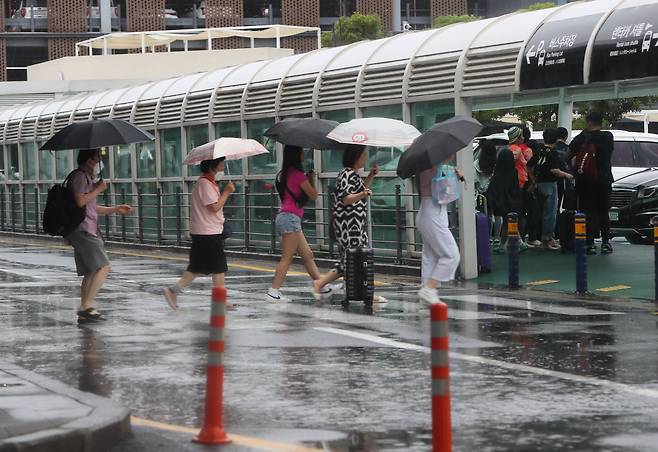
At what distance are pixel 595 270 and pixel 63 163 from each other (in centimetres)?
2019

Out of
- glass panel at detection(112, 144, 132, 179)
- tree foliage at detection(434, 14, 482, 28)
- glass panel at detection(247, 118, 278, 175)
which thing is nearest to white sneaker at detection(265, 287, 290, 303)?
glass panel at detection(247, 118, 278, 175)

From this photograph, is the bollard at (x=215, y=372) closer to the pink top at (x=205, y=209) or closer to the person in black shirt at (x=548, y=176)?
the pink top at (x=205, y=209)

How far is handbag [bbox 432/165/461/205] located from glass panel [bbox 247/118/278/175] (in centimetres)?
1058

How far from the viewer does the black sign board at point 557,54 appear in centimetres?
1812

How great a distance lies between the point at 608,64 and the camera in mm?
17672

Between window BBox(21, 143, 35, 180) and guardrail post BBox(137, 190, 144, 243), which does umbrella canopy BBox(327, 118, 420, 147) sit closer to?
guardrail post BBox(137, 190, 144, 243)

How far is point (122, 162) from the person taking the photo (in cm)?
3297

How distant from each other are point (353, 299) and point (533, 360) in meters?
4.47

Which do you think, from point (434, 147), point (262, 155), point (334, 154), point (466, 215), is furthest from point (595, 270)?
point (262, 155)

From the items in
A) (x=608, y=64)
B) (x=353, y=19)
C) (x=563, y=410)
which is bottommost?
(x=563, y=410)

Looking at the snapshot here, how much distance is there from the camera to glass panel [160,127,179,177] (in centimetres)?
2945

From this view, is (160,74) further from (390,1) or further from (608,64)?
(608,64)

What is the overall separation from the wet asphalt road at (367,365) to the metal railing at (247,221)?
89.1 inches

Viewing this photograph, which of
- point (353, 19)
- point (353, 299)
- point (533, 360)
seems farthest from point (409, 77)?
point (353, 19)
